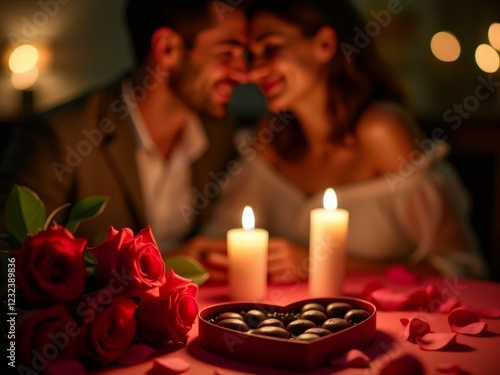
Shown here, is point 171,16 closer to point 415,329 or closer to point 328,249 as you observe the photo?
point 328,249

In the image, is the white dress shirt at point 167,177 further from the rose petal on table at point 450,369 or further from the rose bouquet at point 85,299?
the rose petal on table at point 450,369

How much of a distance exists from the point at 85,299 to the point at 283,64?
3.02 ft

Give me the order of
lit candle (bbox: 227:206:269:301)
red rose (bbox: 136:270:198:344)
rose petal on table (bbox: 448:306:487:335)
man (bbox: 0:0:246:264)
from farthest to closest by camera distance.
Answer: man (bbox: 0:0:246:264) → lit candle (bbox: 227:206:269:301) → rose petal on table (bbox: 448:306:487:335) → red rose (bbox: 136:270:198:344)

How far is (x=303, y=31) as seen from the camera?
166cm

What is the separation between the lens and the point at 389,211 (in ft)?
5.57

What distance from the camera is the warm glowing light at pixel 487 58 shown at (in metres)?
1.79

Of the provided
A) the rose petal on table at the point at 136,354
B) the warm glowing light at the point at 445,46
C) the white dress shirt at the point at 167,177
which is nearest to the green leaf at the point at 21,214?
the rose petal on table at the point at 136,354

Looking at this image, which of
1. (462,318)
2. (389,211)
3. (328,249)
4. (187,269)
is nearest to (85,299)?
(187,269)

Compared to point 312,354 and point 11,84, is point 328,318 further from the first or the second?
point 11,84

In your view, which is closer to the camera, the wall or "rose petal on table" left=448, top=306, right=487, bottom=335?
"rose petal on table" left=448, top=306, right=487, bottom=335

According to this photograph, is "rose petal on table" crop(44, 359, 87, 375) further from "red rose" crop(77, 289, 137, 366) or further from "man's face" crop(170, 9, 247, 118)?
"man's face" crop(170, 9, 247, 118)

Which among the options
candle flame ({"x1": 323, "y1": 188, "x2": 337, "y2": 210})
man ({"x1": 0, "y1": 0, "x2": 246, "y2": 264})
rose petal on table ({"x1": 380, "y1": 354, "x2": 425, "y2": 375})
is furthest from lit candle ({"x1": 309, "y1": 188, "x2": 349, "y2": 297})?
man ({"x1": 0, "y1": 0, "x2": 246, "y2": 264})

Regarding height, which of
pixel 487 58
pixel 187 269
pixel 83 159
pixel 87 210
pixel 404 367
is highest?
pixel 487 58

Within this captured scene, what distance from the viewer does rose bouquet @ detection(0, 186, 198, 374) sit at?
89 cm
